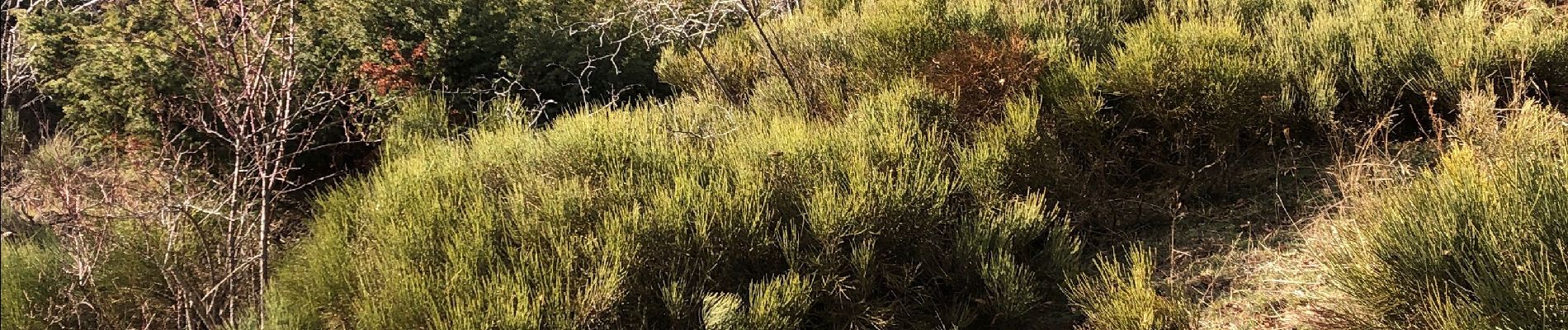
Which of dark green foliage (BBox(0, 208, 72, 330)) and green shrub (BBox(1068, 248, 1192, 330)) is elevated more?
dark green foliage (BBox(0, 208, 72, 330))

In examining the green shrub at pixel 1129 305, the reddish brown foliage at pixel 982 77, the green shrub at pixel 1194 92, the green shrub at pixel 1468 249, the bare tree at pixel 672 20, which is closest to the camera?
the green shrub at pixel 1468 249

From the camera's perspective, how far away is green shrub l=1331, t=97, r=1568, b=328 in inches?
86.2

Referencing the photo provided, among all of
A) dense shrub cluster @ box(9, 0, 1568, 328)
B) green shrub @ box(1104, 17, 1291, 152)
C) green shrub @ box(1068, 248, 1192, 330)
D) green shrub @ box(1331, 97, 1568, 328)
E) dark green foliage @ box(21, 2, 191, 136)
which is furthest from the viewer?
dark green foliage @ box(21, 2, 191, 136)

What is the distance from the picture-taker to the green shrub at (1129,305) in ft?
9.27

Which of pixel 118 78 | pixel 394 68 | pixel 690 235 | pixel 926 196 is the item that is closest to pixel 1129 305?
pixel 926 196

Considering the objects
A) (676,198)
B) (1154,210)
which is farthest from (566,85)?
(1154,210)

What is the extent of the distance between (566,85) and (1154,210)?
16.5 feet

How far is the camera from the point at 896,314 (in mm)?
3260

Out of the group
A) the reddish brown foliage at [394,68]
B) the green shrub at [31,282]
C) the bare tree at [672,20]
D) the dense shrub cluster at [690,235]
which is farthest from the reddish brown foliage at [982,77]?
the reddish brown foliage at [394,68]

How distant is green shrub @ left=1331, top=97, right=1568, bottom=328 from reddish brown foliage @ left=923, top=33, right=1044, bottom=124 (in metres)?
1.78

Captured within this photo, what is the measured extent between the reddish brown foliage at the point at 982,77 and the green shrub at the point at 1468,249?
1775 millimetres

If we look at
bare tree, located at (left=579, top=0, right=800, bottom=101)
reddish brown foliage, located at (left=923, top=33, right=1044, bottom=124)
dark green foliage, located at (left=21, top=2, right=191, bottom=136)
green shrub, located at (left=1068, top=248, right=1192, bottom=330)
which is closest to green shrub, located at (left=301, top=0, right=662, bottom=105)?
bare tree, located at (left=579, top=0, right=800, bottom=101)

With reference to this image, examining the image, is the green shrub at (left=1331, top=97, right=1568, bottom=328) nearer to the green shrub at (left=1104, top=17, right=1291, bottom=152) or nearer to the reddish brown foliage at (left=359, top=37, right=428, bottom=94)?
the green shrub at (left=1104, top=17, right=1291, bottom=152)

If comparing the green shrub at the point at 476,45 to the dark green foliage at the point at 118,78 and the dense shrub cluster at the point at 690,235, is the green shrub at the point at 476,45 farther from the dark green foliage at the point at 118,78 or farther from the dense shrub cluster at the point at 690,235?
the dense shrub cluster at the point at 690,235
